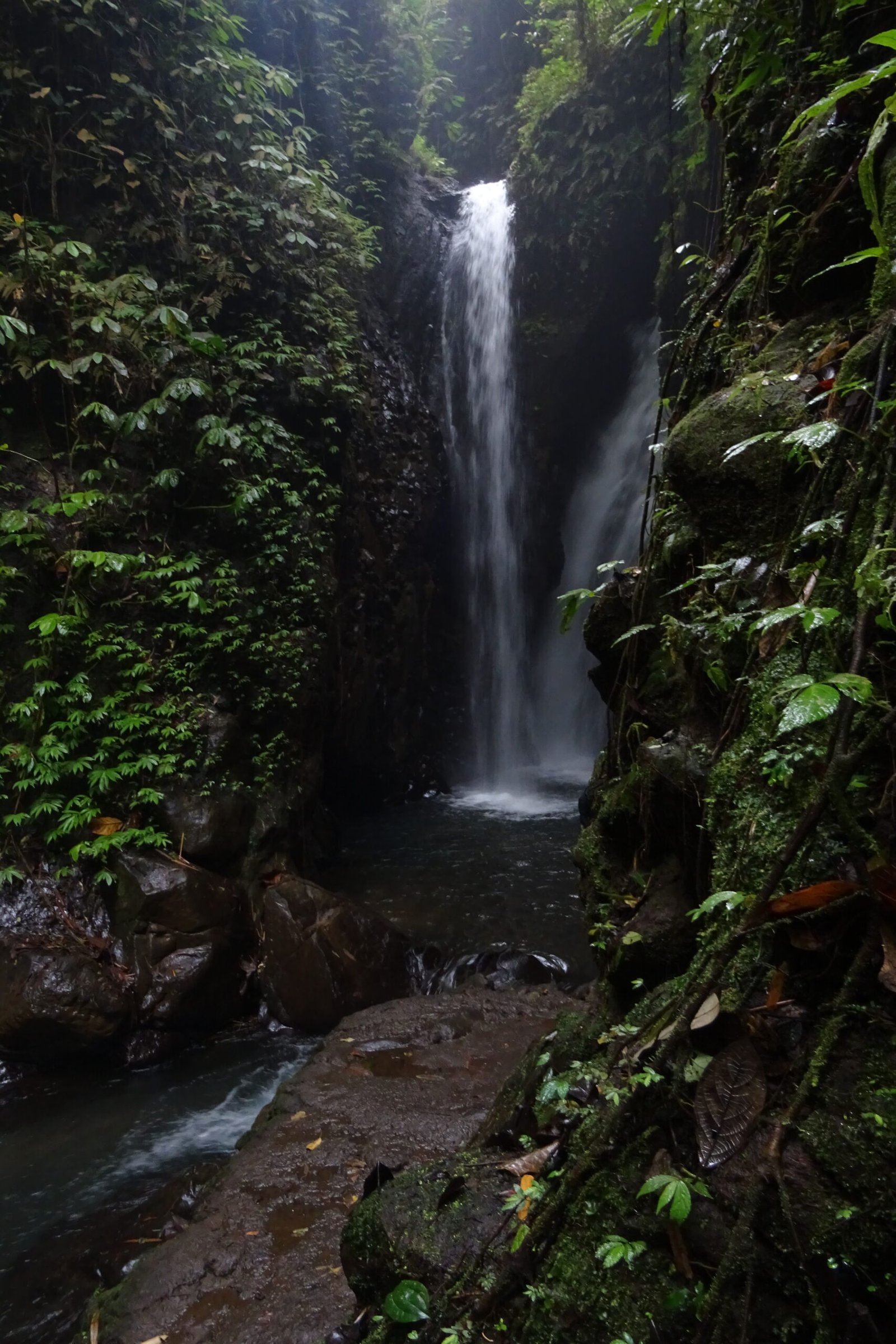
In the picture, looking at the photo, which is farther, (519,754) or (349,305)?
(519,754)

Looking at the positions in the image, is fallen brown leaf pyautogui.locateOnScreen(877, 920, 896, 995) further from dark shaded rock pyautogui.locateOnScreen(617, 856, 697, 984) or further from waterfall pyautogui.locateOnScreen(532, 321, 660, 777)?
waterfall pyautogui.locateOnScreen(532, 321, 660, 777)

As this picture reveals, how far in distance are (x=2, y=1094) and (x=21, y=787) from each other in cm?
193

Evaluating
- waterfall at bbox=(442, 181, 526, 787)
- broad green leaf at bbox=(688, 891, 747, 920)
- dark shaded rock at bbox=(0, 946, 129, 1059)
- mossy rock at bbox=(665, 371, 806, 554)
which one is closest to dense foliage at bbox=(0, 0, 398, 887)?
dark shaded rock at bbox=(0, 946, 129, 1059)

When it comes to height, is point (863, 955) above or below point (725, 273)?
below

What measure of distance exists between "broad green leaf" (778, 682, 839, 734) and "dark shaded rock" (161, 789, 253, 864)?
5.17 meters

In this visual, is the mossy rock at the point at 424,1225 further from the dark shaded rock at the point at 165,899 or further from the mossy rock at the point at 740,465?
the dark shaded rock at the point at 165,899

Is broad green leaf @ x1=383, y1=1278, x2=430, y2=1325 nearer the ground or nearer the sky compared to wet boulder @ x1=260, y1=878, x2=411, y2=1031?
nearer the sky

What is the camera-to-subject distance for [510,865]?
25.8 feet

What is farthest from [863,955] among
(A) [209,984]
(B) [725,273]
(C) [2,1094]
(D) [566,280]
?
(D) [566,280]

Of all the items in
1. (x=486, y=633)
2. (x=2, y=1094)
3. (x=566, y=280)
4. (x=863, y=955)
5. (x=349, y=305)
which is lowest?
(x=2, y=1094)

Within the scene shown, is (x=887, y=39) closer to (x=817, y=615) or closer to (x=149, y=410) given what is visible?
(x=817, y=615)

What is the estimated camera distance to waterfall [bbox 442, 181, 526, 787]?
39.8ft

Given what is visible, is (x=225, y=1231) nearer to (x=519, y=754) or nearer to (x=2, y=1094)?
(x=2, y=1094)

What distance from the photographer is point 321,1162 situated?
331 centimetres
